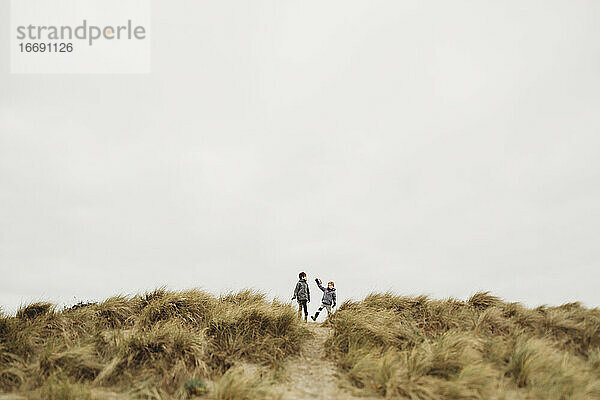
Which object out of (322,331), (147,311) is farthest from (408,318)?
(147,311)

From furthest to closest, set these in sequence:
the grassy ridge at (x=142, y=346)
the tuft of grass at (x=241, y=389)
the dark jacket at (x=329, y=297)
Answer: the dark jacket at (x=329, y=297)
the grassy ridge at (x=142, y=346)
the tuft of grass at (x=241, y=389)

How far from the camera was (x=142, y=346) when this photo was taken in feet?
→ 28.3

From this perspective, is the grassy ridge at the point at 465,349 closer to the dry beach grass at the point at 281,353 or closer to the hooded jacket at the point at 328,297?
the dry beach grass at the point at 281,353

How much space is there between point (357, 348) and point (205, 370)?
12.0 feet

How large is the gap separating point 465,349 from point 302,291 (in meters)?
7.33

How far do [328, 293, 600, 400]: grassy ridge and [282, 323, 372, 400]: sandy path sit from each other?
36 centimetres

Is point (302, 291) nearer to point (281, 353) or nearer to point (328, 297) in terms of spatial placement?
point (328, 297)

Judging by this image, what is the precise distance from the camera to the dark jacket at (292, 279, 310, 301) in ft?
49.3

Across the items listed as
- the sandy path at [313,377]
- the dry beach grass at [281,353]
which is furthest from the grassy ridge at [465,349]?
the sandy path at [313,377]

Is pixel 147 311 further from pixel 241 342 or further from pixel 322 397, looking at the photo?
pixel 322 397

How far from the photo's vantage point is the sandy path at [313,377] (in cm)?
776

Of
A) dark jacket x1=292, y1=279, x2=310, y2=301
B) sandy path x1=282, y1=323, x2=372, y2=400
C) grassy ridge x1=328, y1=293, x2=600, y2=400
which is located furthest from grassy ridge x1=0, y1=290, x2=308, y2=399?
dark jacket x1=292, y1=279, x2=310, y2=301

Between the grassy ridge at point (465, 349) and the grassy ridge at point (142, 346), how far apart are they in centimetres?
191

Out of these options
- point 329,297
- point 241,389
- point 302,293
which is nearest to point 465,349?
point 241,389
